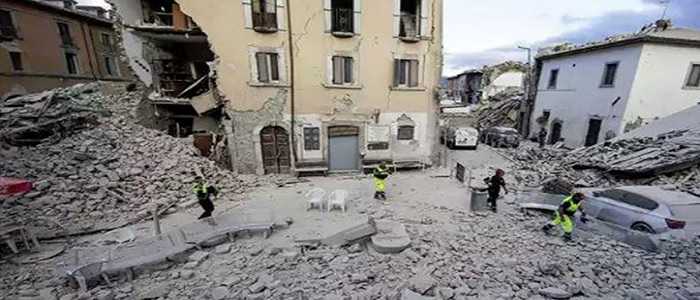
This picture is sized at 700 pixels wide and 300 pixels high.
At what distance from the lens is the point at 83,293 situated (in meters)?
5.66

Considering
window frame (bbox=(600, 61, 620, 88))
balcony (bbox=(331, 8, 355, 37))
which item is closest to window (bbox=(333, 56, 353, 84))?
balcony (bbox=(331, 8, 355, 37))

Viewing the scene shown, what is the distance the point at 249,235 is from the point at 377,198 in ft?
16.3

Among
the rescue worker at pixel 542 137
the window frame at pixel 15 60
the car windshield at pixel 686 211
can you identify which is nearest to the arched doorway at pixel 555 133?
the rescue worker at pixel 542 137

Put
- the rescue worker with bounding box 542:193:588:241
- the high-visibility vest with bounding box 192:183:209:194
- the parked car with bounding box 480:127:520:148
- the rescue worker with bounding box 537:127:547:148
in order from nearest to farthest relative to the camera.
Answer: the rescue worker with bounding box 542:193:588:241, the high-visibility vest with bounding box 192:183:209:194, the parked car with bounding box 480:127:520:148, the rescue worker with bounding box 537:127:547:148

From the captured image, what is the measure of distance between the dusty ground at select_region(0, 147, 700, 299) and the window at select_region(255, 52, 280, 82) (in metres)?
8.04

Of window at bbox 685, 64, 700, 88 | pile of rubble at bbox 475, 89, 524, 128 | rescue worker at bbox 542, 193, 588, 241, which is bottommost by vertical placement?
rescue worker at bbox 542, 193, 588, 241

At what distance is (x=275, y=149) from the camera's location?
15.0 metres

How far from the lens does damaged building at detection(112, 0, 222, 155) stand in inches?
577

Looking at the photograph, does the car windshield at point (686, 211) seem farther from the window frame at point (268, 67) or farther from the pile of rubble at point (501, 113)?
the pile of rubble at point (501, 113)

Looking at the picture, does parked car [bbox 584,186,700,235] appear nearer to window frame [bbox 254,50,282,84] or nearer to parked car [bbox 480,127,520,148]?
window frame [bbox 254,50,282,84]

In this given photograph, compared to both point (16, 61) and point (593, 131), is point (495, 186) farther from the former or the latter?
point (16, 61)

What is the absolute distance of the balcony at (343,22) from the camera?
13930 millimetres

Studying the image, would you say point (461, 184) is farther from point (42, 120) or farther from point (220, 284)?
point (42, 120)

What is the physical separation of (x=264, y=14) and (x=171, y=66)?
758 cm
